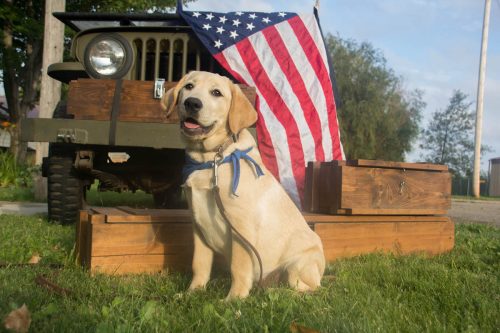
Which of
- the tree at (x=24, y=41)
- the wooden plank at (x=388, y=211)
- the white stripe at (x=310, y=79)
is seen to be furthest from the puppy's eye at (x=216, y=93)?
the tree at (x=24, y=41)

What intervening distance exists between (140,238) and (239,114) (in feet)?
3.51

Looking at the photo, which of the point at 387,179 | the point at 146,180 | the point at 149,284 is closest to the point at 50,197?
the point at 146,180

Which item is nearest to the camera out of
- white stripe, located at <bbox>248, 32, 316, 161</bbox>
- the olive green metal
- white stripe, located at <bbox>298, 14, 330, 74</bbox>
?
the olive green metal

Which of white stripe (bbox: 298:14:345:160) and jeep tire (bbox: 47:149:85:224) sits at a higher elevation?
white stripe (bbox: 298:14:345:160)

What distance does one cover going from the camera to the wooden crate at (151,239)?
265cm

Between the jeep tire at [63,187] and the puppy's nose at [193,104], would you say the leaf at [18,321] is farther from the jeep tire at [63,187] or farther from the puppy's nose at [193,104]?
the jeep tire at [63,187]

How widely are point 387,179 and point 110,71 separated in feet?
7.92

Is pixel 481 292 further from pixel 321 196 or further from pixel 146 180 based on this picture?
pixel 146 180

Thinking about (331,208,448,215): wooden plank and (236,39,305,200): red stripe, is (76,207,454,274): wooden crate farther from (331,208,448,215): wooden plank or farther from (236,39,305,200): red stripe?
(236,39,305,200): red stripe

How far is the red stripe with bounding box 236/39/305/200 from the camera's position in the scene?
4531 millimetres

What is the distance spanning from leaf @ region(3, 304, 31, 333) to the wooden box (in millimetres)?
2306

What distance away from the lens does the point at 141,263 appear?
2.77 m

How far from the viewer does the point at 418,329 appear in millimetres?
1755

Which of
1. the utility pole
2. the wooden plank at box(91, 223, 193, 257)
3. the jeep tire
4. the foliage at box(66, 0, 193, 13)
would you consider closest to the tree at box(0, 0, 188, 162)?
the foliage at box(66, 0, 193, 13)
